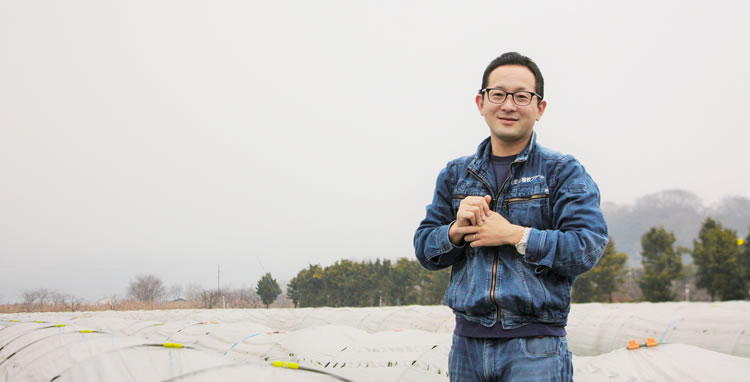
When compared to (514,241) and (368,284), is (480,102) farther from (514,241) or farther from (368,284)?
(368,284)

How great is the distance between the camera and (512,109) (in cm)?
205

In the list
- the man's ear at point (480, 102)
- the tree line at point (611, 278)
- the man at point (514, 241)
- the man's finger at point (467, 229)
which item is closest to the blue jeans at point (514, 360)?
the man at point (514, 241)

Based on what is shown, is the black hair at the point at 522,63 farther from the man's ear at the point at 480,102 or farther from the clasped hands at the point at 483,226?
the clasped hands at the point at 483,226

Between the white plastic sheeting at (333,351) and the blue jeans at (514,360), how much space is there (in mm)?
2127

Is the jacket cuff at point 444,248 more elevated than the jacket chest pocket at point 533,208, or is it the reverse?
the jacket chest pocket at point 533,208

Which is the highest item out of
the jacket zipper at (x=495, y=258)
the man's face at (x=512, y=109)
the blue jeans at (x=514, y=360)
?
the man's face at (x=512, y=109)

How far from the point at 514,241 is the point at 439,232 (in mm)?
304

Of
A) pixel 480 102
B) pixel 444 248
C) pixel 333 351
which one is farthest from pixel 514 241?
pixel 333 351

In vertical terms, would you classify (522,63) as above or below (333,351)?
above

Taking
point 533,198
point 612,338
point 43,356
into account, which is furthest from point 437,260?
point 612,338

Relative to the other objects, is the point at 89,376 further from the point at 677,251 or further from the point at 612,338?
the point at 677,251

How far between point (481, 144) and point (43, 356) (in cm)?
504

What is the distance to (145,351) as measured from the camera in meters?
4.22

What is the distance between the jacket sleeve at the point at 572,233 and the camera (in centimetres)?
183
